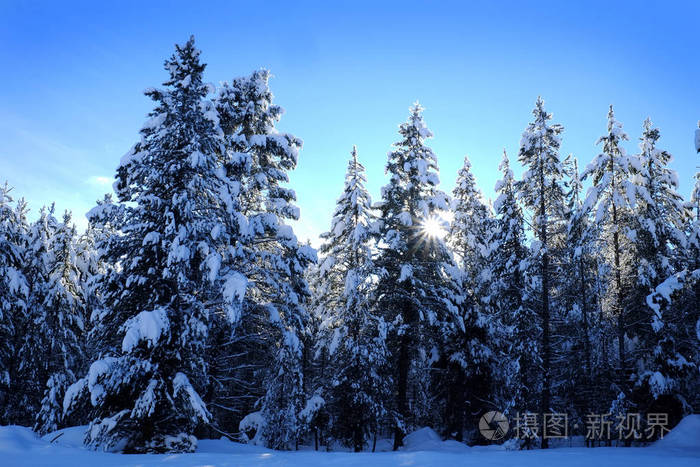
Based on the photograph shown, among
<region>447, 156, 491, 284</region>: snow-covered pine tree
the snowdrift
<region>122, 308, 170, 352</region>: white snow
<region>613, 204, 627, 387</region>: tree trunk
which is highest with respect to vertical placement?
<region>447, 156, 491, 284</region>: snow-covered pine tree

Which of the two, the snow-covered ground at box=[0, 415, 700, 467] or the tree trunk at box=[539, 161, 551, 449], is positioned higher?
the tree trunk at box=[539, 161, 551, 449]

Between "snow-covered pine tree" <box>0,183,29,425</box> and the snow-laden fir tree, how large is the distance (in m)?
11.9

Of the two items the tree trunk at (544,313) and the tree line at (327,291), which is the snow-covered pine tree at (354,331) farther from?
the tree trunk at (544,313)

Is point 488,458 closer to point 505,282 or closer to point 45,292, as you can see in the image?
point 505,282

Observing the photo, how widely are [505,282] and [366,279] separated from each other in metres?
8.54

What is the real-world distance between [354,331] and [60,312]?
16.6 metres

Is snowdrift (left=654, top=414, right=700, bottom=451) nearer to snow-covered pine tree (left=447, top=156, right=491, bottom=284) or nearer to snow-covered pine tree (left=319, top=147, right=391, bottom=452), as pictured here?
snow-covered pine tree (left=319, top=147, right=391, bottom=452)

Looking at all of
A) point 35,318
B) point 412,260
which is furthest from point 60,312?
point 412,260

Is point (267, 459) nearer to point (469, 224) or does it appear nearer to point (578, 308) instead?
point (469, 224)

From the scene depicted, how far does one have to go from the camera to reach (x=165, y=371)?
11633 mm

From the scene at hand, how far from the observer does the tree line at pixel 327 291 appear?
11.9 meters

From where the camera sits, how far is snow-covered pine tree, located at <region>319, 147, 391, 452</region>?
1753 cm

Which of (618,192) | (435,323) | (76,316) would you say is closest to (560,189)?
(618,192)

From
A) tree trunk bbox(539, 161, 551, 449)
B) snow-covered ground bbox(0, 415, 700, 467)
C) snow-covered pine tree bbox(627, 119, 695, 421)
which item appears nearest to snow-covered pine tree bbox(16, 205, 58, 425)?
snow-covered ground bbox(0, 415, 700, 467)
